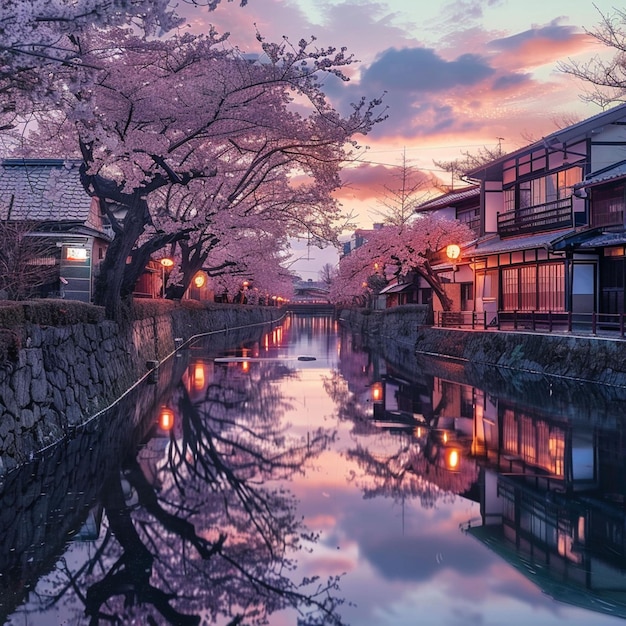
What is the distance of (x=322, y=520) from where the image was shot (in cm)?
707

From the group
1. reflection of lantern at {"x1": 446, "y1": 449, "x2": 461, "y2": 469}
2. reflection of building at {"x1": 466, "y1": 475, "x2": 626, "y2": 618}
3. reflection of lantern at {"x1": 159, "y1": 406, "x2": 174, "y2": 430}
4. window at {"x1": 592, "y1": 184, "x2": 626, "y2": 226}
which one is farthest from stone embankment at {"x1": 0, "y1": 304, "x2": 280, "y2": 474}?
window at {"x1": 592, "y1": 184, "x2": 626, "y2": 226}

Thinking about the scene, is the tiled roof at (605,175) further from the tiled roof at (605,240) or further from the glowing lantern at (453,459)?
the glowing lantern at (453,459)

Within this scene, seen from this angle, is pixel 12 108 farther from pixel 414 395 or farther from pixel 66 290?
pixel 66 290

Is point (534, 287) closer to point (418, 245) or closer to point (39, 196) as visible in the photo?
point (418, 245)

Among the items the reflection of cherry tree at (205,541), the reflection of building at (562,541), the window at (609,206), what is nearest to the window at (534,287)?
the window at (609,206)

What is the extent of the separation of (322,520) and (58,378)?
20.1 feet

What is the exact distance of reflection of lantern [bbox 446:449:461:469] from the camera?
31.3 feet

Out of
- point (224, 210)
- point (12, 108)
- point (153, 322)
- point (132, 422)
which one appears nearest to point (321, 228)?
point (224, 210)

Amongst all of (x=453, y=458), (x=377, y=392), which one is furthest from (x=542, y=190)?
(x=453, y=458)

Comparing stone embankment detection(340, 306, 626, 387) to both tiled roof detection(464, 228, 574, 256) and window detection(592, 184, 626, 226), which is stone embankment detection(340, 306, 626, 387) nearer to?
tiled roof detection(464, 228, 574, 256)

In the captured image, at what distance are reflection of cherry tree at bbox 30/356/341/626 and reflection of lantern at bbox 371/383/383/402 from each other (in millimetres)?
5282

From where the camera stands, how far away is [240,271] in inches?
1980

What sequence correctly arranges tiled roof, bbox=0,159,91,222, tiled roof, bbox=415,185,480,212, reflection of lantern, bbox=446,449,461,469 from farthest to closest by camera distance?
tiled roof, bbox=415,185,480,212 → tiled roof, bbox=0,159,91,222 → reflection of lantern, bbox=446,449,461,469

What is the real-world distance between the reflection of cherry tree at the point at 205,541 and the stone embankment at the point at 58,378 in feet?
4.87
